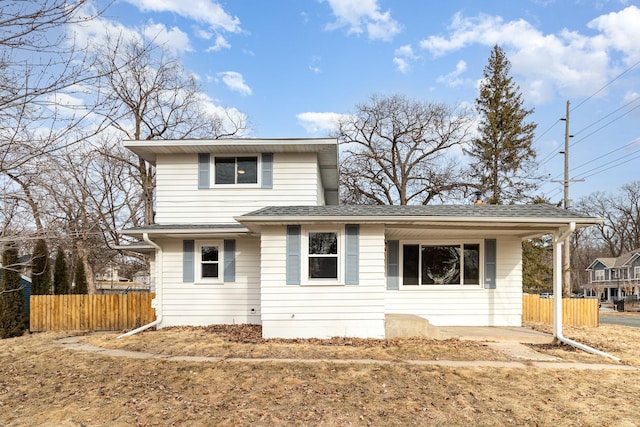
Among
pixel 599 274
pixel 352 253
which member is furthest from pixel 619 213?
pixel 352 253

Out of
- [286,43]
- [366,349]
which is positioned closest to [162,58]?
[286,43]

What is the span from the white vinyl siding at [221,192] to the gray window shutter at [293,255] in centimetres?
252

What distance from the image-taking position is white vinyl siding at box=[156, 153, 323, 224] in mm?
11641

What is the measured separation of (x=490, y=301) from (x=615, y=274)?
163 ft

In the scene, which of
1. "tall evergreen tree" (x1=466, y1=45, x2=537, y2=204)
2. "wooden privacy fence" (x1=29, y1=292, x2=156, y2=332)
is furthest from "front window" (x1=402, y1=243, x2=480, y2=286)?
"tall evergreen tree" (x1=466, y1=45, x2=537, y2=204)

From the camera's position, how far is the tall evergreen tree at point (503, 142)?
2597 centimetres

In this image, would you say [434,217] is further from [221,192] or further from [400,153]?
[400,153]

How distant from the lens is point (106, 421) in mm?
4762

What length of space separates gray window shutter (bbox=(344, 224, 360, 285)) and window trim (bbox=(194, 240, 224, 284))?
12.9 feet

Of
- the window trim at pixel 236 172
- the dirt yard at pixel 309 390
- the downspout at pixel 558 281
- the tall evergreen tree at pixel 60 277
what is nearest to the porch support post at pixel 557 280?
the downspout at pixel 558 281

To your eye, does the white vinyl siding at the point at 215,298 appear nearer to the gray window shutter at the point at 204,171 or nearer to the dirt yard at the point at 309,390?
the gray window shutter at the point at 204,171

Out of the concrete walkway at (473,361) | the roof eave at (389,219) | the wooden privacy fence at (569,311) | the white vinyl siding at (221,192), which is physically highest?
the white vinyl siding at (221,192)

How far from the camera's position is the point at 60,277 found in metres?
16.6

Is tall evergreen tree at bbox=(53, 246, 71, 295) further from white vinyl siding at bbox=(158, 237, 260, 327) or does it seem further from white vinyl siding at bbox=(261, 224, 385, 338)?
white vinyl siding at bbox=(261, 224, 385, 338)
